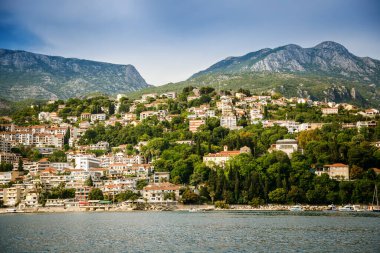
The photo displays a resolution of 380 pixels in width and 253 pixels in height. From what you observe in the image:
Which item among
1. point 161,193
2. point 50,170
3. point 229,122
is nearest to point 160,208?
point 161,193

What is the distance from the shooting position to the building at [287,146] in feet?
324

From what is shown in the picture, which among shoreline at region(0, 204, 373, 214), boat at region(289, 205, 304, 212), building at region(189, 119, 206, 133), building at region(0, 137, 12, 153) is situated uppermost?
building at region(189, 119, 206, 133)

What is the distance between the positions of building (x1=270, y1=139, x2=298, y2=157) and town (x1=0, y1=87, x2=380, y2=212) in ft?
0.64

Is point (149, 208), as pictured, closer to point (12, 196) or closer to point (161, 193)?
point (161, 193)

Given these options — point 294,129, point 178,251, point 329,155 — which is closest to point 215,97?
point 294,129

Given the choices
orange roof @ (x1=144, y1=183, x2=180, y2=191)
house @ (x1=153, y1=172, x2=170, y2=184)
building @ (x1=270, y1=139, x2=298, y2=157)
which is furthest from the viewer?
building @ (x1=270, y1=139, x2=298, y2=157)

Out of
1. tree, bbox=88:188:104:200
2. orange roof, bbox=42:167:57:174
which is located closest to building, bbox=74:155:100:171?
orange roof, bbox=42:167:57:174

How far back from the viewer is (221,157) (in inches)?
3794

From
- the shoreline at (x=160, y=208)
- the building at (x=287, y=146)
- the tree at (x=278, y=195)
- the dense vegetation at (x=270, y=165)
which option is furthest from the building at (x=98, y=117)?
the tree at (x=278, y=195)

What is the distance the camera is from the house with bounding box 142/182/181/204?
88375 mm

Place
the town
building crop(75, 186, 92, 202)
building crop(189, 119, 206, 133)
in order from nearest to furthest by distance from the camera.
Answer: the town, building crop(75, 186, 92, 202), building crop(189, 119, 206, 133)

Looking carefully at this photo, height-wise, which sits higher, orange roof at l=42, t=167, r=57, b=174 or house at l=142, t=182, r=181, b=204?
orange roof at l=42, t=167, r=57, b=174

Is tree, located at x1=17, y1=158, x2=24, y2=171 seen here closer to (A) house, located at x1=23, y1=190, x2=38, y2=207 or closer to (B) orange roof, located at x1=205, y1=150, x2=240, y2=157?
(A) house, located at x1=23, y1=190, x2=38, y2=207

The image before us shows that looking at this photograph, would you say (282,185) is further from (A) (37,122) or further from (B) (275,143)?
(A) (37,122)
